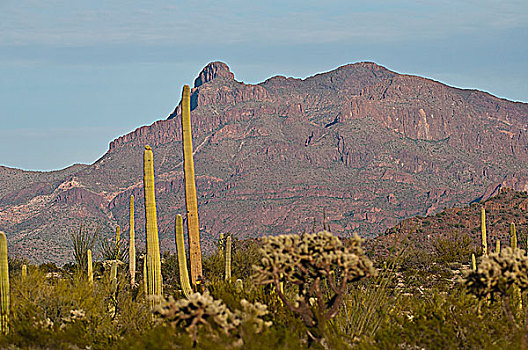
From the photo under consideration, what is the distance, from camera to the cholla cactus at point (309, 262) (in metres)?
6.44

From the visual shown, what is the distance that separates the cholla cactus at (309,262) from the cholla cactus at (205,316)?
1.39 ft

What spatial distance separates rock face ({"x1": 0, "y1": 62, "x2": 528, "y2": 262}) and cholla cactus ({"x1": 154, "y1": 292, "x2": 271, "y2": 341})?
98567mm

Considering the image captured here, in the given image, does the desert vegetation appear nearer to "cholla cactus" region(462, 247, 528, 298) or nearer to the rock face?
"cholla cactus" region(462, 247, 528, 298)

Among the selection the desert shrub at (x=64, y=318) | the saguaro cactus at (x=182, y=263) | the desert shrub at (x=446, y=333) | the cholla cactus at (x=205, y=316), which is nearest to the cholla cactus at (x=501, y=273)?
the desert shrub at (x=446, y=333)

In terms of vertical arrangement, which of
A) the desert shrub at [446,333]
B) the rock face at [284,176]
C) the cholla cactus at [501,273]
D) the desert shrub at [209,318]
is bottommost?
the desert shrub at [446,333]

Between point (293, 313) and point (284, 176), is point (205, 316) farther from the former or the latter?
point (284, 176)

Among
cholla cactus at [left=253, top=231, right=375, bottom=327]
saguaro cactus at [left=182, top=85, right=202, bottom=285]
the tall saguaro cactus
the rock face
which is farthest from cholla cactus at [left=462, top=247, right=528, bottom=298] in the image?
the rock face

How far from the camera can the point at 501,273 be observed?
655 centimetres

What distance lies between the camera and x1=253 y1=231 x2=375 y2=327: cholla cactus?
6.44 metres

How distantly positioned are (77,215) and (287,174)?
50026 mm

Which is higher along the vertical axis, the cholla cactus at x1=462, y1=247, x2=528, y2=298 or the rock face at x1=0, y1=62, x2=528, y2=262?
the rock face at x1=0, y1=62, x2=528, y2=262

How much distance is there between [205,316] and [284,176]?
484 feet

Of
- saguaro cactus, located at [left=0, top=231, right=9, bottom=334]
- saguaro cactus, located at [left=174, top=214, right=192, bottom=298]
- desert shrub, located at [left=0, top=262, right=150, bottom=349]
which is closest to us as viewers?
desert shrub, located at [left=0, top=262, right=150, bottom=349]

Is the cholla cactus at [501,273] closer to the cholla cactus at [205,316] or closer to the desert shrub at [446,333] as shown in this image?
the desert shrub at [446,333]
